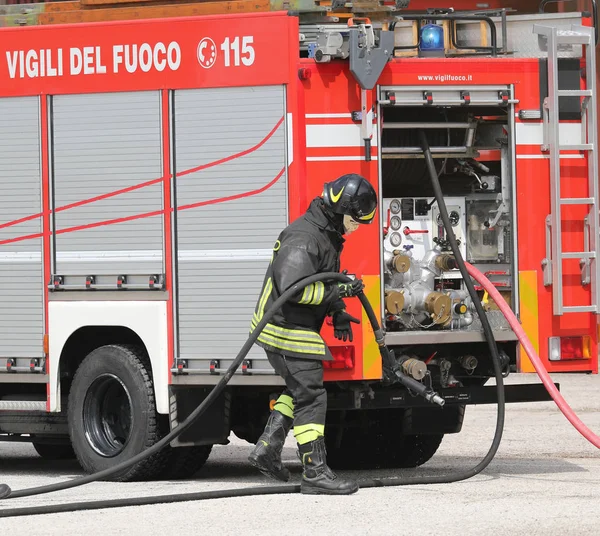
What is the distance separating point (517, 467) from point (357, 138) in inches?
106

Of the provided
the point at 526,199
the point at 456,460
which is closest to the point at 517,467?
the point at 456,460

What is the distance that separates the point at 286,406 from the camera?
888cm

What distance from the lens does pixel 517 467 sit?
34.0ft

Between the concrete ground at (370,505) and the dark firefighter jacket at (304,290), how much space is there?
91cm

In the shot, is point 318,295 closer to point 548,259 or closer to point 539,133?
point 548,259

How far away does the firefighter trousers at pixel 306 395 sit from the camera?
866 cm

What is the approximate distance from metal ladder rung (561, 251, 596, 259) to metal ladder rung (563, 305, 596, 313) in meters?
0.33

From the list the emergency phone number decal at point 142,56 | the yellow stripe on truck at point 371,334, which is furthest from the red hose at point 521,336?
the emergency phone number decal at point 142,56

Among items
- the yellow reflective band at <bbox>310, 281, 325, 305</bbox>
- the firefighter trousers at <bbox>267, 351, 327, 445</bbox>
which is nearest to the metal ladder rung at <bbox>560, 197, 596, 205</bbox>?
the yellow reflective band at <bbox>310, 281, 325, 305</bbox>

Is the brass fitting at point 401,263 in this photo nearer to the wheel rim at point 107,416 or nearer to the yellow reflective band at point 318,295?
the yellow reflective band at point 318,295

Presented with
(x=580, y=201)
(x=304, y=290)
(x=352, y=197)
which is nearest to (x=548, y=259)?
(x=580, y=201)

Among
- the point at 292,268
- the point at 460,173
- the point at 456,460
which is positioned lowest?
the point at 456,460

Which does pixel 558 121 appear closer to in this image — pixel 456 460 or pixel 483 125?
pixel 483 125

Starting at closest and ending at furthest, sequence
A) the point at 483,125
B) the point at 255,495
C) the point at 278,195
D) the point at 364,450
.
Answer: the point at 255,495
the point at 278,195
the point at 483,125
the point at 364,450
